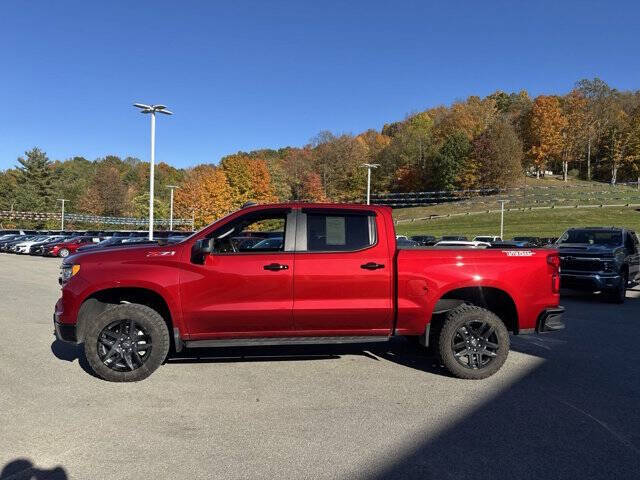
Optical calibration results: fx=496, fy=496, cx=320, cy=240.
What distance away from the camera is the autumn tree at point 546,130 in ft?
273

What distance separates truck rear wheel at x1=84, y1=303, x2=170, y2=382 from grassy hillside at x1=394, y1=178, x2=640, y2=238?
45645mm

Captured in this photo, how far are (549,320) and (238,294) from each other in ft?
11.7

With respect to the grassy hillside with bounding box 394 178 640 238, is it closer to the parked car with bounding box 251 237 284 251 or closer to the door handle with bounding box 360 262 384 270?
the door handle with bounding box 360 262 384 270

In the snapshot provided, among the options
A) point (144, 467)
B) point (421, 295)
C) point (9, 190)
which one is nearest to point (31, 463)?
point (144, 467)

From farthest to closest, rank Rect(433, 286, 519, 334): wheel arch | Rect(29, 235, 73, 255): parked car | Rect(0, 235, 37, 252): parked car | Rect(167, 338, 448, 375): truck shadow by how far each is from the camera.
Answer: Rect(0, 235, 37, 252): parked car → Rect(29, 235, 73, 255): parked car → Rect(167, 338, 448, 375): truck shadow → Rect(433, 286, 519, 334): wheel arch

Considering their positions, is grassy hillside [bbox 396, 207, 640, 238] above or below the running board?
above

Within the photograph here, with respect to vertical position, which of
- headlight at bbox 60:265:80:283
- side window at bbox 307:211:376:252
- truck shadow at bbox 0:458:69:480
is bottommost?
truck shadow at bbox 0:458:69:480

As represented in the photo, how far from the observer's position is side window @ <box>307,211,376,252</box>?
5520 millimetres

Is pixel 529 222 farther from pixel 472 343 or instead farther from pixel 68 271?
pixel 68 271

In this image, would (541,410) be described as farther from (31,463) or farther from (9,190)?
(9,190)

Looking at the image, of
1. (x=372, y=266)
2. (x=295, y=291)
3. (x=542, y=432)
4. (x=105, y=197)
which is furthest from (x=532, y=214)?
(x=105, y=197)

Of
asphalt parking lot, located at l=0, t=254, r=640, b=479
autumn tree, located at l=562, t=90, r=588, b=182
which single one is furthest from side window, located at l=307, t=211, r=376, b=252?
autumn tree, located at l=562, t=90, r=588, b=182

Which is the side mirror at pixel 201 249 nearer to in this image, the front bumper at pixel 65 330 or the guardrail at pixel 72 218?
the front bumper at pixel 65 330

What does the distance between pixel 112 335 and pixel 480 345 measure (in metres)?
4.13
